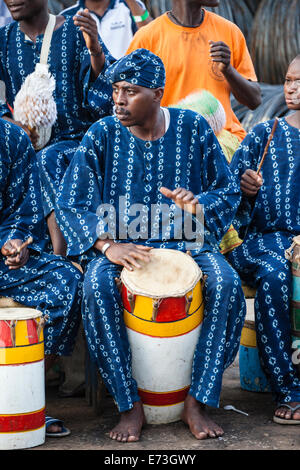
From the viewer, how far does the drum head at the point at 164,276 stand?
3.79 meters

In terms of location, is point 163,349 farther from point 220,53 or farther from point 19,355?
point 220,53

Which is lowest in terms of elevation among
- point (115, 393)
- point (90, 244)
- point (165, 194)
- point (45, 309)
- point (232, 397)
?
point (232, 397)

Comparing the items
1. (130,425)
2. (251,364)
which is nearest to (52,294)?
(130,425)

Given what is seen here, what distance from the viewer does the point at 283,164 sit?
4543mm

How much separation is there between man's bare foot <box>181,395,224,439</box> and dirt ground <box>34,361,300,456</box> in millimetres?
32

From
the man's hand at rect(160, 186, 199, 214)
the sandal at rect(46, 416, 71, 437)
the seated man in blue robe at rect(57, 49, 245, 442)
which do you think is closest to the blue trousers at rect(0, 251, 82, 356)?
the seated man in blue robe at rect(57, 49, 245, 442)

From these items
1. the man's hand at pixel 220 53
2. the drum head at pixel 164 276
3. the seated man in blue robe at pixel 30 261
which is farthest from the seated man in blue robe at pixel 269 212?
the seated man in blue robe at pixel 30 261

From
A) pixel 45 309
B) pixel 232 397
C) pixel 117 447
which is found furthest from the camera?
pixel 232 397

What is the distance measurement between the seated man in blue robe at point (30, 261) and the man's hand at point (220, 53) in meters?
1.44

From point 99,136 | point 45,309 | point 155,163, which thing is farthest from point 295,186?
point 45,309

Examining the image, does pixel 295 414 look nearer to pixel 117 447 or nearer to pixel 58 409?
pixel 117 447

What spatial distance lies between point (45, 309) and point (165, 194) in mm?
791

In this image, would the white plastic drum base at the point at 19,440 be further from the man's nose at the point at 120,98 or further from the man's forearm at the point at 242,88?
the man's forearm at the point at 242,88

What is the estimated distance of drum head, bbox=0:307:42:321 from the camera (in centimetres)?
362
